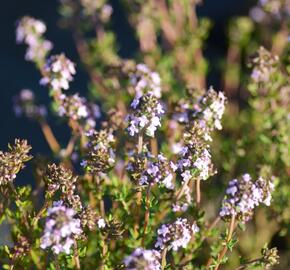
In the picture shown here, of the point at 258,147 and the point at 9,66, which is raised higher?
the point at 9,66

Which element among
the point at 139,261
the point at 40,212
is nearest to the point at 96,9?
the point at 40,212

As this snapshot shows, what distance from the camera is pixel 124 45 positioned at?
6.35 m

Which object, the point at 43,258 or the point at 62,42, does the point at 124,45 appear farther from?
the point at 43,258

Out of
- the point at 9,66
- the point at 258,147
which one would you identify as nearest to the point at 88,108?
the point at 258,147

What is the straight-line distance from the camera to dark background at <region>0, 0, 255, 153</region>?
17.5ft

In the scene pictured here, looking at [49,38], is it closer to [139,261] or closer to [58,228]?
[58,228]

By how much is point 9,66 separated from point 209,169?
3217mm

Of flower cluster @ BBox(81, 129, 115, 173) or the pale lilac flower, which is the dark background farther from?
the pale lilac flower

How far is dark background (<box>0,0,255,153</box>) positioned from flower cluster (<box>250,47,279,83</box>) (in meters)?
1.98

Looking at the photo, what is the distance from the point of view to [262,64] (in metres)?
3.87

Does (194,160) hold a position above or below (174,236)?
above

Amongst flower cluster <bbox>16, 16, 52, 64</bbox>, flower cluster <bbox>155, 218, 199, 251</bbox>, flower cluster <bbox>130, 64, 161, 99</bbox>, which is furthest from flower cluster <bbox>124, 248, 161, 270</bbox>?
flower cluster <bbox>16, 16, 52, 64</bbox>

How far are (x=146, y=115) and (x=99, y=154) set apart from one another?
14.5 inches

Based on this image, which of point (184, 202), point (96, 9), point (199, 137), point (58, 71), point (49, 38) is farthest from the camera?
point (49, 38)
